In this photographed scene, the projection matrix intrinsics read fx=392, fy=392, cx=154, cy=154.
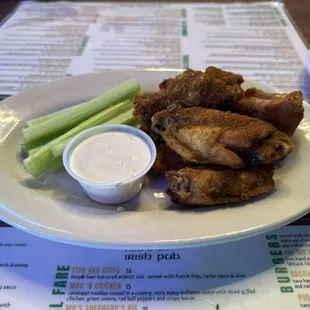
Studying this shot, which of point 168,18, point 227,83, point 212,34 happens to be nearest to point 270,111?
point 227,83

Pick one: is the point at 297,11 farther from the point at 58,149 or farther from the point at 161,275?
the point at 161,275

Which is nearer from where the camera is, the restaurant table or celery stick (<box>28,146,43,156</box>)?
the restaurant table

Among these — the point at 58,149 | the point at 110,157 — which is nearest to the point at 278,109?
the point at 110,157

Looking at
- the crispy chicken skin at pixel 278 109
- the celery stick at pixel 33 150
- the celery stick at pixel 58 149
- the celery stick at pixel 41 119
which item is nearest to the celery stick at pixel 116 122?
the celery stick at pixel 58 149

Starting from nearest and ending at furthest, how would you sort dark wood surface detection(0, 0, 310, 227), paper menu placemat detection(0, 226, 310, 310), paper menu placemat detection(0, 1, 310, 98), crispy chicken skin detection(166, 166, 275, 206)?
paper menu placemat detection(0, 226, 310, 310) → crispy chicken skin detection(166, 166, 275, 206) → paper menu placemat detection(0, 1, 310, 98) → dark wood surface detection(0, 0, 310, 227)

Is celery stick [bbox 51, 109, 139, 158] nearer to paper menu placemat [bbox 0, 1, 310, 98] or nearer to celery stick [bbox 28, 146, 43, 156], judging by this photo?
celery stick [bbox 28, 146, 43, 156]

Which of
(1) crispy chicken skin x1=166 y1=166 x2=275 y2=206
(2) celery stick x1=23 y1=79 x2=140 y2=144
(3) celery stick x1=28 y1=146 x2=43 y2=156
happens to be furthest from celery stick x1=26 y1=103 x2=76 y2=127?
(1) crispy chicken skin x1=166 y1=166 x2=275 y2=206
